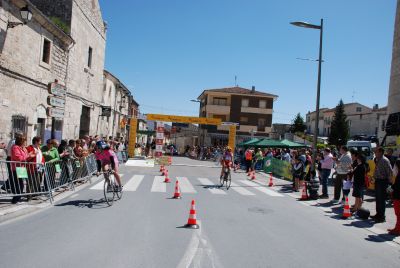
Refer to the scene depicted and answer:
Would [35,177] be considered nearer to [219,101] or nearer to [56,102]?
[56,102]

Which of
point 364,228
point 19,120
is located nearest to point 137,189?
point 19,120

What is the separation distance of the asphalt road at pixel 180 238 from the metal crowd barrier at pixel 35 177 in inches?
28.2

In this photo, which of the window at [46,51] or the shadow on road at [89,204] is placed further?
the window at [46,51]

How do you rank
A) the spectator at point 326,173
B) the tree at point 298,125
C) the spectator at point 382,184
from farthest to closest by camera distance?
1. the tree at point 298,125
2. the spectator at point 326,173
3. the spectator at point 382,184

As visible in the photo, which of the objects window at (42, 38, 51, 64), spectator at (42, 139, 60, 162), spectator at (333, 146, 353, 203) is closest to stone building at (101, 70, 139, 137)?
window at (42, 38, 51, 64)

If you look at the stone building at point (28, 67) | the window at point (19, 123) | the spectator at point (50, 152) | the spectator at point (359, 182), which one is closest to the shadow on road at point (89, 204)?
the spectator at point (50, 152)

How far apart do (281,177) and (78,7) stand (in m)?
15.7

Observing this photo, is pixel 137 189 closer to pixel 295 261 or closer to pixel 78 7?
pixel 295 261

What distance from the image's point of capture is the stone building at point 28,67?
588 inches

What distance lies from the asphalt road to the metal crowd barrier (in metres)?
0.72

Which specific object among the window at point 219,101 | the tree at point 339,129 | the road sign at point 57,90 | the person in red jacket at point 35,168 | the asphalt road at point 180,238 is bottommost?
the asphalt road at point 180,238

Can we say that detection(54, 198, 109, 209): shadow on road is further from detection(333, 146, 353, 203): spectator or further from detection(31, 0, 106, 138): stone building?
detection(31, 0, 106, 138): stone building

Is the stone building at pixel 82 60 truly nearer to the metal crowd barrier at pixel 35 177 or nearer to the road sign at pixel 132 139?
the road sign at pixel 132 139

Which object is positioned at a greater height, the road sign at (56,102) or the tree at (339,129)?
the tree at (339,129)
